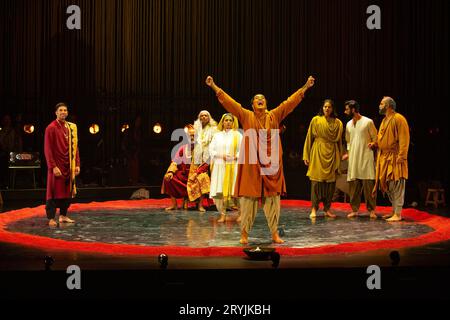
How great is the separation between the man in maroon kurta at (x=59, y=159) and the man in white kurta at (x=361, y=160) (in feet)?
11.6

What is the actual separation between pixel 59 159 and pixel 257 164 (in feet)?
8.65

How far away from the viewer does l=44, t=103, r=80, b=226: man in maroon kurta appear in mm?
8852

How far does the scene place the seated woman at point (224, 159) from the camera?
9.14 meters

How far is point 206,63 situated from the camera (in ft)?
50.6

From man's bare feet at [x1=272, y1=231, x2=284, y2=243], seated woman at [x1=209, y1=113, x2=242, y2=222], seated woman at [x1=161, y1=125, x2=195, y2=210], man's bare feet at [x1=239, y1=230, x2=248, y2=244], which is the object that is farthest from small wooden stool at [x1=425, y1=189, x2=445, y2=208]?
man's bare feet at [x1=239, y1=230, x2=248, y2=244]

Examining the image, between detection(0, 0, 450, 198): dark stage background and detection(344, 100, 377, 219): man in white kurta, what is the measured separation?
323 centimetres

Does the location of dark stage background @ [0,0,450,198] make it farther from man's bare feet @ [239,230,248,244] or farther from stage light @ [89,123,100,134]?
man's bare feet @ [239,230,248,244]

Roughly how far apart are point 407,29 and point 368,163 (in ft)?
16.8

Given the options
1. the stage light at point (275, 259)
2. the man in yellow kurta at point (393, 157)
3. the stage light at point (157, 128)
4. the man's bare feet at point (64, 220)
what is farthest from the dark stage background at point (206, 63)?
the stage light at point (275, 259)

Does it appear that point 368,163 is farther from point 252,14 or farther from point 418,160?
point 252,14

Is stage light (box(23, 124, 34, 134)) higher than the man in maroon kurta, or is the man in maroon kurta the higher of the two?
stage light (box(23, 124, 34, 134))

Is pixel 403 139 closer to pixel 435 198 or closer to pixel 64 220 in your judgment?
pixel 435 198
